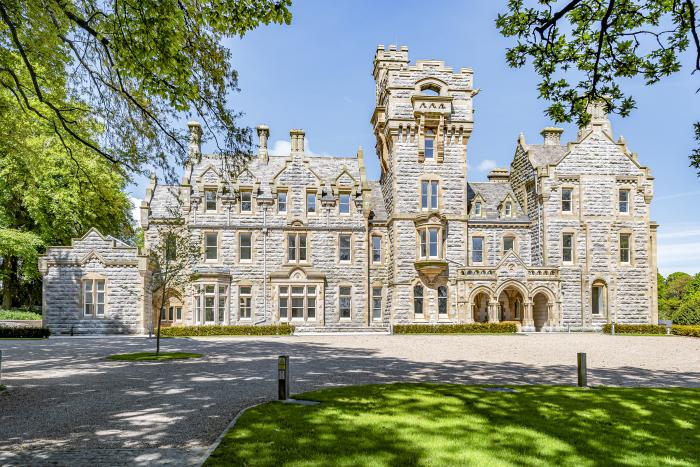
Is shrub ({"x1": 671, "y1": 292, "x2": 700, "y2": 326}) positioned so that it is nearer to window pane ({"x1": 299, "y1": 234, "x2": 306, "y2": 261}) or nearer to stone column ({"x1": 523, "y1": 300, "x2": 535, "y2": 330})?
stone column ({"x1": 523, "y1": 300, "x2": 535, "y2": 330})

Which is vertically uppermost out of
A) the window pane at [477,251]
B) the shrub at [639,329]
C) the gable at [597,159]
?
the gable at [597,159]

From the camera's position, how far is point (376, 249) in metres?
40.2

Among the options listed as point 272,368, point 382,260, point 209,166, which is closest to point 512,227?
point 382,260

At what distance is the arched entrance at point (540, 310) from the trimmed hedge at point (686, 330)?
7658 mm

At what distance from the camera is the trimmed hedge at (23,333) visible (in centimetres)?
2980

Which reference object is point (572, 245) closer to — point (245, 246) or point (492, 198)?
point (492, 198)

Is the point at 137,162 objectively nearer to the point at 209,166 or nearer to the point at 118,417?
the point at 118,417

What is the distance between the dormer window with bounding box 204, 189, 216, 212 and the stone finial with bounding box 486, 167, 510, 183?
928 inches

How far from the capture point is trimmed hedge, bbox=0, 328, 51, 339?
29797 millimetres

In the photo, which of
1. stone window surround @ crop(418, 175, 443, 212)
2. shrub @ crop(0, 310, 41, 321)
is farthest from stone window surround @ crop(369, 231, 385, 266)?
shrub @ crop(0, 310, 41, 321)

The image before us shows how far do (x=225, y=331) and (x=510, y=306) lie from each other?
71.1 ft

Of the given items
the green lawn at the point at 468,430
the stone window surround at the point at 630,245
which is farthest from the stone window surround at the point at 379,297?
the green lawn at the point at 468,430

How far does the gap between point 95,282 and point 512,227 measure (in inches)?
1184

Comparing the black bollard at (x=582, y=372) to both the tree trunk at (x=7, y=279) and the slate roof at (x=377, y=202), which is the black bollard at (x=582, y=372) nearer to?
the slate roof at (x=377, y=202)
